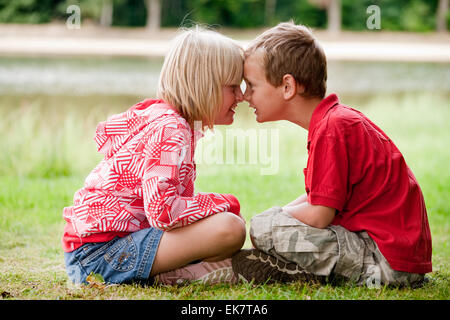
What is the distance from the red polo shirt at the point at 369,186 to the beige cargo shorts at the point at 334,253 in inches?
2.0

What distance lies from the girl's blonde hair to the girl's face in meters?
0.03

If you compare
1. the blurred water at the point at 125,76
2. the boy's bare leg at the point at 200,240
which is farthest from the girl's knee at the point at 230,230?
the blurred water at the point at 125,76

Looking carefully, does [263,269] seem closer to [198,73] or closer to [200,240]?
[200,240]

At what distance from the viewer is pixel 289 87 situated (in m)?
2.51

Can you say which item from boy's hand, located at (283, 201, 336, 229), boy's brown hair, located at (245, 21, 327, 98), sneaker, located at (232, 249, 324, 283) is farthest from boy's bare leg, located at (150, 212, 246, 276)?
boy's brown hair, located at (245, 21, 327, 98)

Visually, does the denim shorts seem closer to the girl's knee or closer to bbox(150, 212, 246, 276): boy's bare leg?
bbox(150, 212, 246, 276): boy's bare leg

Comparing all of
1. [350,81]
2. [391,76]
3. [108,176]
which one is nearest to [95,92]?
[350,81]

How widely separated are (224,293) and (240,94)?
90cm

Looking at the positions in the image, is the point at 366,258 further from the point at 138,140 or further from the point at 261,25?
the point at 261,25

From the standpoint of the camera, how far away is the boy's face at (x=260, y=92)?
253 centimetres

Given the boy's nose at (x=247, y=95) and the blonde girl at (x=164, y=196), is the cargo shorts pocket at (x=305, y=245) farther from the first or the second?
the boy's nose at (x=247, y=95)

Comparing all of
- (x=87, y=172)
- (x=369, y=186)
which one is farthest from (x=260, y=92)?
(x=87, y=172)

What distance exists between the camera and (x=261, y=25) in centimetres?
2573

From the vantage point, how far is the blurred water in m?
11.6
